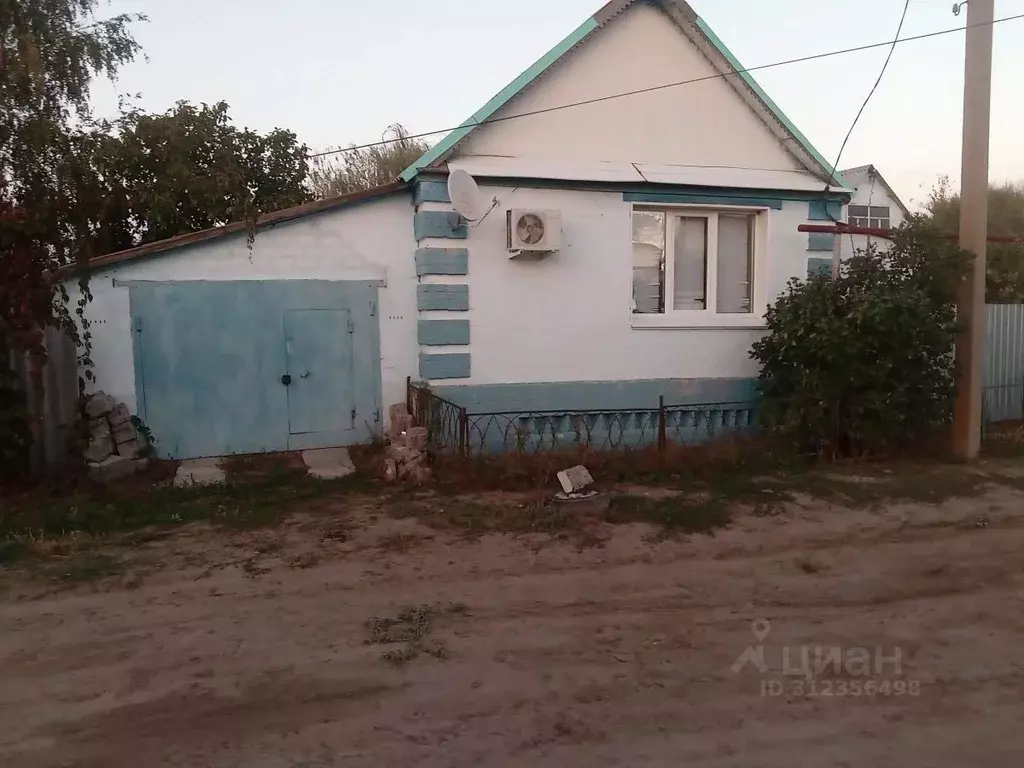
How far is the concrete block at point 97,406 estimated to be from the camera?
24.5 ft

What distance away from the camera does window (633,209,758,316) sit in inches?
365

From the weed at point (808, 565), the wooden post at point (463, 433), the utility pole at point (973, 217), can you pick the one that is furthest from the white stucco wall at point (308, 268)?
the utility pole at point (973, 217)

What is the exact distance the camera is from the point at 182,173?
27.9ft

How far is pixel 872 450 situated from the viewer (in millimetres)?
8344

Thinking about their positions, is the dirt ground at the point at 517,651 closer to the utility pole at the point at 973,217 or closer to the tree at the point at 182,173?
the utility pole at the point at 973,217

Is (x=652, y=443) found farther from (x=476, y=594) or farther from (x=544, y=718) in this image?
(x=544, y=718)

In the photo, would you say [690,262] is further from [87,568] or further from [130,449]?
[87,568]

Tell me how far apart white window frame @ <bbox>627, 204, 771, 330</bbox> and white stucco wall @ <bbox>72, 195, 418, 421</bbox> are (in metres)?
2.71

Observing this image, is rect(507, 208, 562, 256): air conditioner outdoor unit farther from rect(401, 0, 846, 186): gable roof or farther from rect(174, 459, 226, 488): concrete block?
rect(174, 459, 226, 488): concrete block

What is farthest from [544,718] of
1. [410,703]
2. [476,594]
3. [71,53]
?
[71,53]

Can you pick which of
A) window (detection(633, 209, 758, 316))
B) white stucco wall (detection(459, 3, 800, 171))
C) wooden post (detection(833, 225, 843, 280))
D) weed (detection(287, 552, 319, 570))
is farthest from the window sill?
weed (detection(287, 552, 319, 570))

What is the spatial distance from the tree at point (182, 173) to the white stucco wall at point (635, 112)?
3116 millimetres

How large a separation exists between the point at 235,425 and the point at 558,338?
12.2 ft

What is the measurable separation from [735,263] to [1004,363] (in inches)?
176
